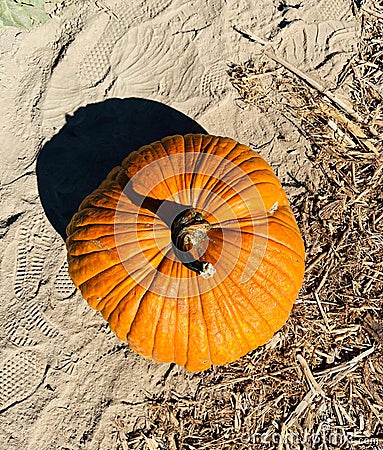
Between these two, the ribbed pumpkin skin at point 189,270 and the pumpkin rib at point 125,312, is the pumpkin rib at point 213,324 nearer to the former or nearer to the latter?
the ribbed pumpkin skin at point 189,270

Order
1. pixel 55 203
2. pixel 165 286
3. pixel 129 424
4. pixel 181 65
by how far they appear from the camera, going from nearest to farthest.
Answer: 1. pixel 165 286
2. pixel 129 424
3. pixel 55 203
4. pixel 181 65

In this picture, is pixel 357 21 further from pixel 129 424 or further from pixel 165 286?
pixel 129 424

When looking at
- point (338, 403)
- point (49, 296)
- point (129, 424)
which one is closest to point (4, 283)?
point (49, 296)

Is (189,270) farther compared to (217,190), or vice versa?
(217,190)

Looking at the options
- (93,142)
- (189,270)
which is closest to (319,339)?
(189,270)

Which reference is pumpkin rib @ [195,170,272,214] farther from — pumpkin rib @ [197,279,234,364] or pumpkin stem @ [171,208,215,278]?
pumpkin rib @ [197,279,234,364]

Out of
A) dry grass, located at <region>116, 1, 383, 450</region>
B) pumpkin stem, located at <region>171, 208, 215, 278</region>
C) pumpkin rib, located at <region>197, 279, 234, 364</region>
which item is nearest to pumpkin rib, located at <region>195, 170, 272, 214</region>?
pumpkin stem, located at <region>171, 208, 215, 278</region>

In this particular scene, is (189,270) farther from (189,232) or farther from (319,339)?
(319,339)
